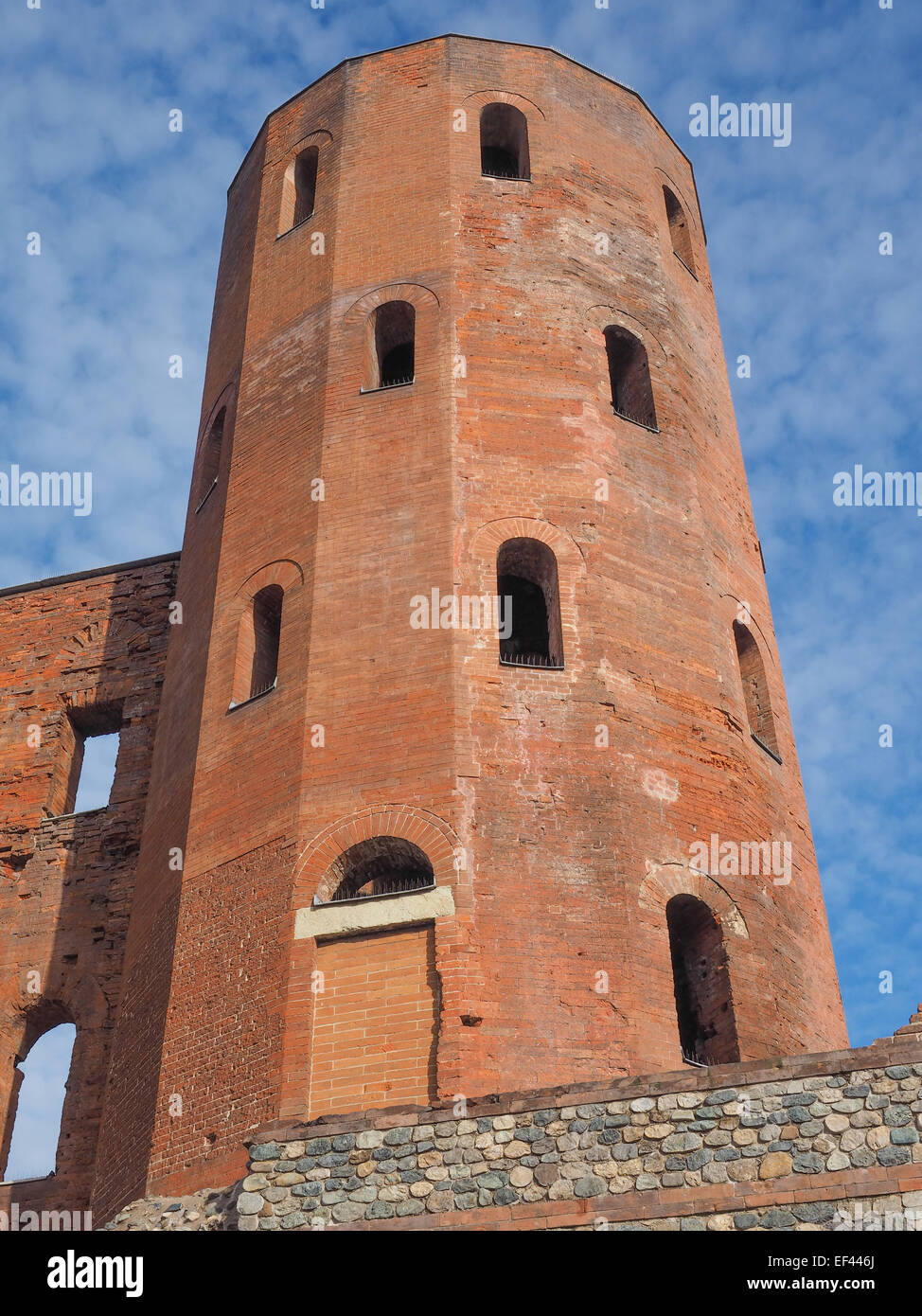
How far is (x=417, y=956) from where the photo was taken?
12555 millimetres

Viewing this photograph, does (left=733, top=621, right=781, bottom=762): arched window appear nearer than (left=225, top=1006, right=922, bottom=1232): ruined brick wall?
No

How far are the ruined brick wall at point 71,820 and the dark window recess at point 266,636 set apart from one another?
3056 millimetres

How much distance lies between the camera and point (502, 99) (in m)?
19.0

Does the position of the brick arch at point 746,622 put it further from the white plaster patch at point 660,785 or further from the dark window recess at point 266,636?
the dark window recess at point 266,636

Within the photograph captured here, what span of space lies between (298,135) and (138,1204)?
13.7 meters

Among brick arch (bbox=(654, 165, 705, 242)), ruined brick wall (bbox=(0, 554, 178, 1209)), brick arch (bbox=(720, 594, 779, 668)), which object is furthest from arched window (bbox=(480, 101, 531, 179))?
ruined brick wall (bbox=(0, 554, 178, 1209))

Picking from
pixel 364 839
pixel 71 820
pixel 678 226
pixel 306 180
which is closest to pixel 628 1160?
pixel 364 839

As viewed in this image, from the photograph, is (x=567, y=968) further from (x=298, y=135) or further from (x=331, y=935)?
(x=298, y=135)

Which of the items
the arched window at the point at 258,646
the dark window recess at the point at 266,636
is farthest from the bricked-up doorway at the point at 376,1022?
the dark window recess at the point at 266,636

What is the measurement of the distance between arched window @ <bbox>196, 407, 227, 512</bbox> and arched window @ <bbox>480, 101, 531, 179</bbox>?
4.51 metres

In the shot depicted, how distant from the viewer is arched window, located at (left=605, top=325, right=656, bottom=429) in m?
17.4

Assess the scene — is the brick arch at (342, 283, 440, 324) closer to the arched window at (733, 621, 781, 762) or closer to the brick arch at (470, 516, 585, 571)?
the brick arch at (470, 516, 585, 571)

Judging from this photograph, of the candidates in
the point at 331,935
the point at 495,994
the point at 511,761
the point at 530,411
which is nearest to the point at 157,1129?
the point at 331,935

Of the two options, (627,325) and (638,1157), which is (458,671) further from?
(627,325)
